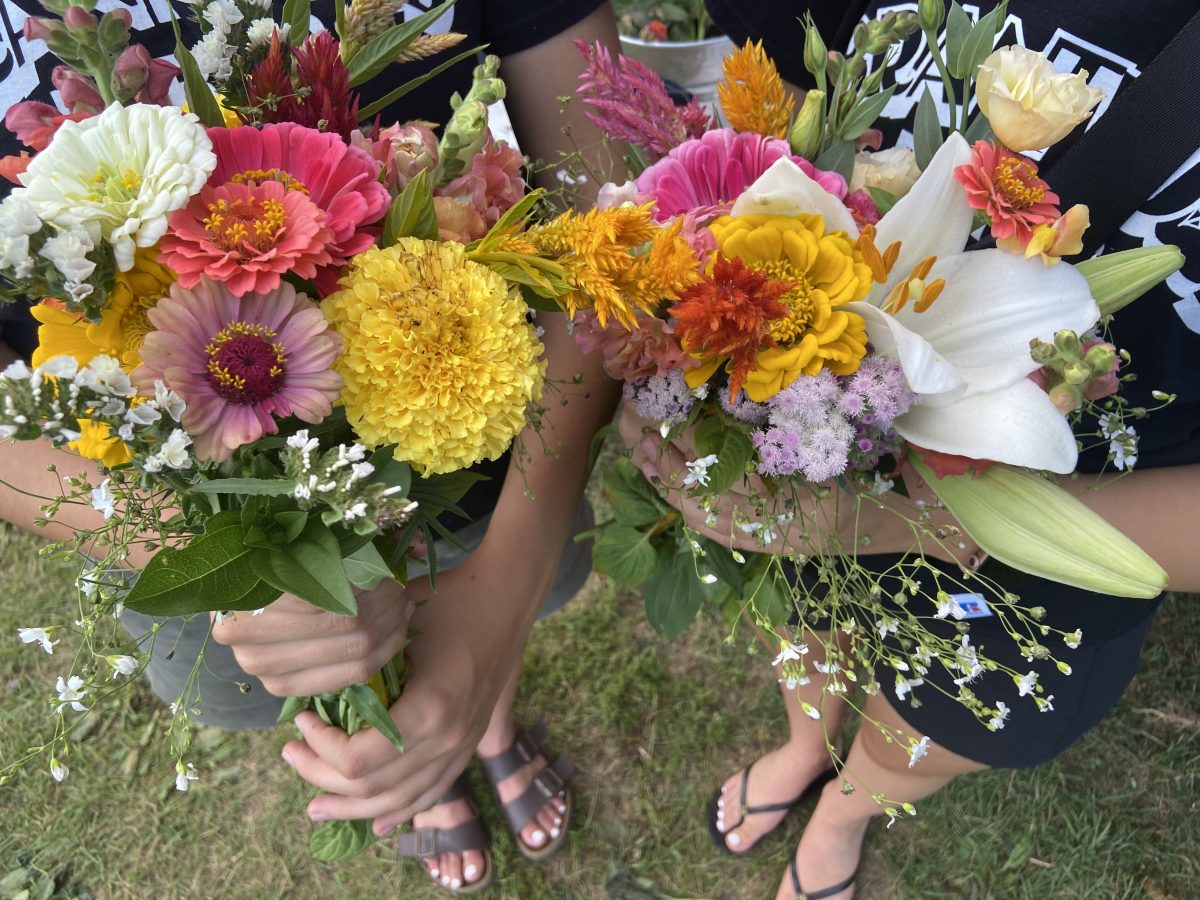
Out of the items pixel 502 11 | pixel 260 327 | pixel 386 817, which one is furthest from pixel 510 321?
pixel 386 817

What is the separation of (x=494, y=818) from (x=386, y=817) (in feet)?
2.65

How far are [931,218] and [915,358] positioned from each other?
128mm

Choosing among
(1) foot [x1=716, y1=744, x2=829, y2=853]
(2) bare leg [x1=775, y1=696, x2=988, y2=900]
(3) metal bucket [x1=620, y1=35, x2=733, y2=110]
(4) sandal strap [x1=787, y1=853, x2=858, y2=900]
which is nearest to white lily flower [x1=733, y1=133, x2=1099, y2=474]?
(2) bare leg [x1=775, y1=696, x2=988, y2=900]

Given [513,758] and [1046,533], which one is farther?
[513,758]

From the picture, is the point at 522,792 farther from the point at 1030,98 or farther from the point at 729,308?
the point at 1030,98

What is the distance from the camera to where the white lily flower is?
0.54 meters

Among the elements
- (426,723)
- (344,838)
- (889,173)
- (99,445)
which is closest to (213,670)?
(344,838)

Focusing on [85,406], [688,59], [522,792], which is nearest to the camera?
[85,406]

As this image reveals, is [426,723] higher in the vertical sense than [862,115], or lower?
lower

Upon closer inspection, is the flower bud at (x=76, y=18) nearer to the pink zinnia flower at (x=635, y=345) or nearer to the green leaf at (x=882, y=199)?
the pink zinnia flower at (x=635, y=345)

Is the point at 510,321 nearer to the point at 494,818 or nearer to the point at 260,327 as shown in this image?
the point at 260,327

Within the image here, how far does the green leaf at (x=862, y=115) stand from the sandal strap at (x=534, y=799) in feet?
4.68

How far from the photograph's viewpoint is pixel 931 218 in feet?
1.93

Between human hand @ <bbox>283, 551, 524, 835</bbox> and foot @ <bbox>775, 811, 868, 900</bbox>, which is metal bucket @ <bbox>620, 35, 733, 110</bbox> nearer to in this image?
human hand @ <bbox>283, 551, 524, 835</bbox>
